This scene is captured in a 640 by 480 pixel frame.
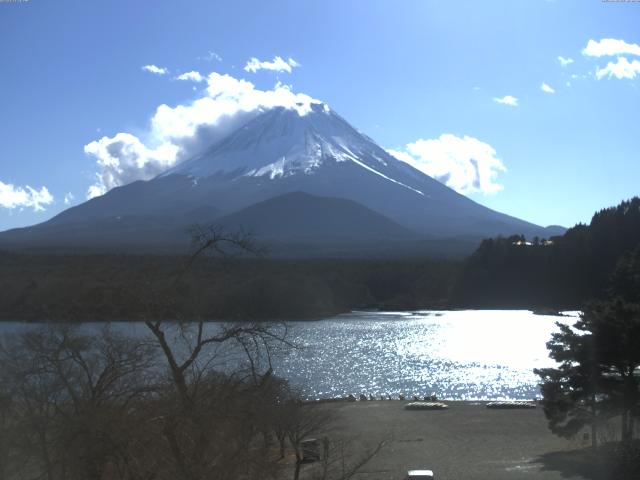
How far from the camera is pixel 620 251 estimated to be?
172ft

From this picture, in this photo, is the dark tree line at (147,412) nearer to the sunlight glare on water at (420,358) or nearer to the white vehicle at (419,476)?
the white vehicle at (419,476)

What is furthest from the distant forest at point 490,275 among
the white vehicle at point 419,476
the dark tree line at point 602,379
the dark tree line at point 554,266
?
the white vehicle at point 419,476

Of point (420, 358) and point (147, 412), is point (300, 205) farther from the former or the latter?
point (147, 412)

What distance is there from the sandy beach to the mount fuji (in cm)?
6120

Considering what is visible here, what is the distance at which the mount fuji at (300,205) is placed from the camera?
9694 centimetres

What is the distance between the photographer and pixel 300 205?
116562mm

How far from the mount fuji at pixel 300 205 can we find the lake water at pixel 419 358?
124ft

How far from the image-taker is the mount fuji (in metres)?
96.9

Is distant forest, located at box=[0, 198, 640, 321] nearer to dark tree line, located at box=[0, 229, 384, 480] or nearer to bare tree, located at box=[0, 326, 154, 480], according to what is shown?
bare tree, located at box=[0, 326, 154, 480]

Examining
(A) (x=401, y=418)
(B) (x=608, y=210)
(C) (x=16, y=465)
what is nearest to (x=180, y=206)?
(B) (x=608, y=210)

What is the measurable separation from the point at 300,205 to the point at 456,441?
330 ft

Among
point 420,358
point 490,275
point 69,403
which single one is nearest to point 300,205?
point 490,275

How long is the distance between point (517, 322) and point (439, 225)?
7288 centimetres

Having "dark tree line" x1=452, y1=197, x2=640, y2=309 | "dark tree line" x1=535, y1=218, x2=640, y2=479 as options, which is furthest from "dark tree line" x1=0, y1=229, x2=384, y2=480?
"dark tree line" x1=452, y1=197, x2=640, y2=309
